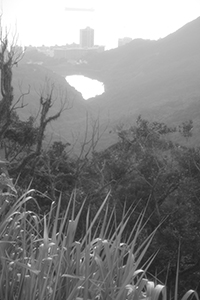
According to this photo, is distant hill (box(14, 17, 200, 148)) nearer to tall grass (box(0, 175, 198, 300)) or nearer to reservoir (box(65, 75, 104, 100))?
reservoir (box(65, 75, 104, 100))

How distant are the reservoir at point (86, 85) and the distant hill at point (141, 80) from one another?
47.5 inches

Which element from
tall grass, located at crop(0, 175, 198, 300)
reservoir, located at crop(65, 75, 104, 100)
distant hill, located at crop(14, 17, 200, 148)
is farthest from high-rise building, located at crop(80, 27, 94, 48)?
tall grass, located at crop(0, 175, 198, 300)

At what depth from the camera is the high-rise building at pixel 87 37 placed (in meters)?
97.7

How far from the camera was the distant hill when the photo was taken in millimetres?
58125

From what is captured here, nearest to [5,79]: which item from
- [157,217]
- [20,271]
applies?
[157,217]

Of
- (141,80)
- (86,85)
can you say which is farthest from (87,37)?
(141,80)

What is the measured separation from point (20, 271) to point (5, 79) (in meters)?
10.4

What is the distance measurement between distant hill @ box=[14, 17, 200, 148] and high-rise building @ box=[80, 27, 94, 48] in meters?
4.71

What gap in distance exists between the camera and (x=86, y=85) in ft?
297

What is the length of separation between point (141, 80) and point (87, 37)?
2382 cm

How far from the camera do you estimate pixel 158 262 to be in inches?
401

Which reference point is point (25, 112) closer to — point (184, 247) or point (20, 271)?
point (184, 247)

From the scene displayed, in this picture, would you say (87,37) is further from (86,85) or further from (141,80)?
(141,80)

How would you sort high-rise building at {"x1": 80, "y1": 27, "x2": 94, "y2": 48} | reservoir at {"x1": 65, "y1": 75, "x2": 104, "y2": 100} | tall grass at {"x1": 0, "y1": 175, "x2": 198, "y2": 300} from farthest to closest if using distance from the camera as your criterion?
high-rise building at {"x1": 80, "y1": 27, "x2": 94, "y2": 48} → reservoir at {"x1": 65, "y1": 75, "x2": 104, "y2": 100} → tall grass at {"x1": 0, "y1": 175, "x2": 198, "y2": 300}
